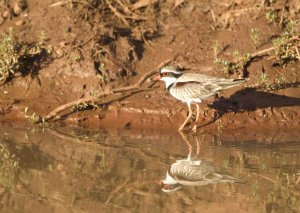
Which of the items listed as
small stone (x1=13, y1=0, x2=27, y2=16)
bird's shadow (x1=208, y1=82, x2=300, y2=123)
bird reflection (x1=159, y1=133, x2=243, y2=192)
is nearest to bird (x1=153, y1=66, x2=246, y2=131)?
bird's shadow (x1=208, y1=82, x2=300, y2=123)

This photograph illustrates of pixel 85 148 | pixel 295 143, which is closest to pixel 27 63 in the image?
pixel 85 148

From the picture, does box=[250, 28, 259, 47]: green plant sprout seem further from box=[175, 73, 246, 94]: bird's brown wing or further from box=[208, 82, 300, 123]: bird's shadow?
box=[175, 73, 246, 94]: bird's brown wing

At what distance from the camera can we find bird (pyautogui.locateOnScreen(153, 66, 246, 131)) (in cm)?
984

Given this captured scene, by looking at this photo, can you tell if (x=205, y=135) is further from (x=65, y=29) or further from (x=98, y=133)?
(x=65, y=29)

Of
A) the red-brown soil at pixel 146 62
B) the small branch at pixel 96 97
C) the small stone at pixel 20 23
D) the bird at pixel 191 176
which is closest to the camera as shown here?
the bird at pixel 191 176

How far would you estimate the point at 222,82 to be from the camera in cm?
980

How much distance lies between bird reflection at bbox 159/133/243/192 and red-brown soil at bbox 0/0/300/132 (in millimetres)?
2187

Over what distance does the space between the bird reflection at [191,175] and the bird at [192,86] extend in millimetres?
1823

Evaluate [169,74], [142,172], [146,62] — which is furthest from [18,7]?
[142,172]

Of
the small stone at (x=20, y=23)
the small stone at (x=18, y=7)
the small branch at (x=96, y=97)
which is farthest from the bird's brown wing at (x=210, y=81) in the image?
the small stone at (x=18, y=7)

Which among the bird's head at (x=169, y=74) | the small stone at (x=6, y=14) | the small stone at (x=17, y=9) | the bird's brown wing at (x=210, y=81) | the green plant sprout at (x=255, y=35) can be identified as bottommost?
the bird's brown wing at (x=210, y=81)

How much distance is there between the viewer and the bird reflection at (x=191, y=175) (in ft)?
23.6

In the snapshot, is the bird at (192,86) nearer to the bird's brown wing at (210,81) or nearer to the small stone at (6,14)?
the bird's brown wing at (210,81)

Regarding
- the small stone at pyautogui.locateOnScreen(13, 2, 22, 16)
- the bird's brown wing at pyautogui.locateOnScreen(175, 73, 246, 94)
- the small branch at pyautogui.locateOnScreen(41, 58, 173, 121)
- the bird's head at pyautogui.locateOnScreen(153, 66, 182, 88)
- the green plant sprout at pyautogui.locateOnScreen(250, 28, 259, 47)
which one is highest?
the small stone at pyautogui.locateOnScreen(13, 2, 22, 16)
